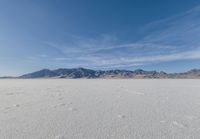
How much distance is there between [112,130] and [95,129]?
12.0 inches

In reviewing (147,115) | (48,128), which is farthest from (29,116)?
(147,115)

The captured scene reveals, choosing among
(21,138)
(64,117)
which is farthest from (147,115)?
(21,138)

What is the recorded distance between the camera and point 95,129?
2.97 metres

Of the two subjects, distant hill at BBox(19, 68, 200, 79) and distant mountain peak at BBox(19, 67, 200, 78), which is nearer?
distant hill at BBox(19, 68, 200, 79)

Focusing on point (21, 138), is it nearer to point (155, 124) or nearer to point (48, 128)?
point (48, 128)

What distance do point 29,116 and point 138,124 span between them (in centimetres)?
246

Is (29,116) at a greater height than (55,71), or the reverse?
(55,71)

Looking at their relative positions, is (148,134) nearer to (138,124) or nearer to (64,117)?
(138,124)

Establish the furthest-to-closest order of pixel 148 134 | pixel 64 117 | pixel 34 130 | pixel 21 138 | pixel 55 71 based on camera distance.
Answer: pixel 55 71 < pixel 64 117 < pixel 34 130 < pixel 148 134 < pixel 21 138

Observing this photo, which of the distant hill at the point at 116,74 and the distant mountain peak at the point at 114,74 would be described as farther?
the distant mountain peak at the point at 114,74

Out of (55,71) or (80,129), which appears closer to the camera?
(80,129)

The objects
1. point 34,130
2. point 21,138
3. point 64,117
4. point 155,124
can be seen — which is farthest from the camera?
point 64,117

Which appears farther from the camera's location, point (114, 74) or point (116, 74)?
point (114, 74)

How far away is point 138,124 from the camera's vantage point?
3.26 m
